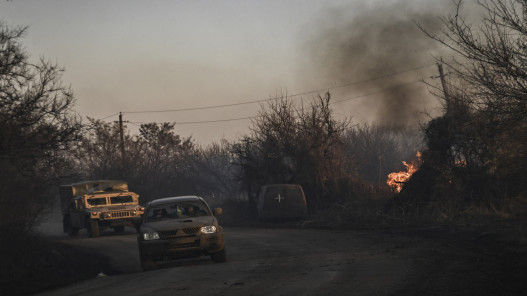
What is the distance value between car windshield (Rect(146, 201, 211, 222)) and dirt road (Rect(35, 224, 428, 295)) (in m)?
1.19

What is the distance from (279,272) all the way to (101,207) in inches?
748

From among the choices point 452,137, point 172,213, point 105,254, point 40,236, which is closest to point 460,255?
point 172,213

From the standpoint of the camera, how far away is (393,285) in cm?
1033

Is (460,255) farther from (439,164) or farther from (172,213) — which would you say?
(439,164)

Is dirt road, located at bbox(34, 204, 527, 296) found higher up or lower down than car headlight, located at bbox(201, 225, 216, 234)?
lower down

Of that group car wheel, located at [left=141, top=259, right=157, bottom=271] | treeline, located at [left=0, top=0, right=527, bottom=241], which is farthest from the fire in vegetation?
car wheel, located at [left=141, top=259, right=157, bottom=271]

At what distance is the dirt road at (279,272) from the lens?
1067 centimetres

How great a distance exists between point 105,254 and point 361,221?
1271 centimetres

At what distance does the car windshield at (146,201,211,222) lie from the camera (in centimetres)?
1623

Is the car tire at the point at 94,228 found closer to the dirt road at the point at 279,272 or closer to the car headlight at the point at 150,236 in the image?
the dirt road at the point at 279,272

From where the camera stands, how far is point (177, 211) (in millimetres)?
16406

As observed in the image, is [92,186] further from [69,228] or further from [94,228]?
[94,228]

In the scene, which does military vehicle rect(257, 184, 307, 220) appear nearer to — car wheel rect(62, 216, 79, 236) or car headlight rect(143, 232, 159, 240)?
car wheel rect(62, 216, 79, 236)

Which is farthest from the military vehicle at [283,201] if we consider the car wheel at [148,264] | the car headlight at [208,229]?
the car wheel at [148,264]
